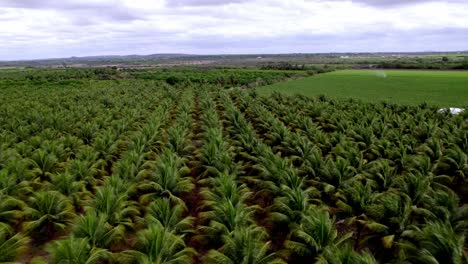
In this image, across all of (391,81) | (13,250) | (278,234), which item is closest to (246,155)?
(278,234)

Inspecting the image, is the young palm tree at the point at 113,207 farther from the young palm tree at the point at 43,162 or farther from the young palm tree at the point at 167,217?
the young palm tree at the point at 43,162

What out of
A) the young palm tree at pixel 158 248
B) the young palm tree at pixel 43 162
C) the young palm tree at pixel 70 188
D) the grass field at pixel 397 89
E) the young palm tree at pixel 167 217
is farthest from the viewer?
the grass field at pixel 397 89

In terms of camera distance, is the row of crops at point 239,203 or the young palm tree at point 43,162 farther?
the young palm tree at point 43,162

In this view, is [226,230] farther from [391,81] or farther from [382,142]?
[391,81]

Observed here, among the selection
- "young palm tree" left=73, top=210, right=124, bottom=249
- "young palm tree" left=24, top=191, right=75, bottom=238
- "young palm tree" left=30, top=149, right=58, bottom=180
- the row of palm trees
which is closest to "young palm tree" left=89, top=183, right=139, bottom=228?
"young palm tree" left=73, top=210, right=124, bottom=249

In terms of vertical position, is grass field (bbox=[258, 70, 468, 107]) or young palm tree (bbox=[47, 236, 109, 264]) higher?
young palm tree (bbox=[47, 236, 109, 264])

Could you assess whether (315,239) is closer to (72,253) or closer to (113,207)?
(72,253)

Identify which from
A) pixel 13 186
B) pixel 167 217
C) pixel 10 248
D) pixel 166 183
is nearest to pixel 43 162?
pixel 13 186

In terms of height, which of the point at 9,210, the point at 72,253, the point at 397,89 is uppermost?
the point at 72,253

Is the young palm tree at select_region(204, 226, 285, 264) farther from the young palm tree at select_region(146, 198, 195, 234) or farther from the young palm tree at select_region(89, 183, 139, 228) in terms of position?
the young palm tree at select_region(89, 183, 139, 228)

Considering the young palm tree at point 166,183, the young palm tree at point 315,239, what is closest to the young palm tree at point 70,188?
the young palm tree at point 166,183
